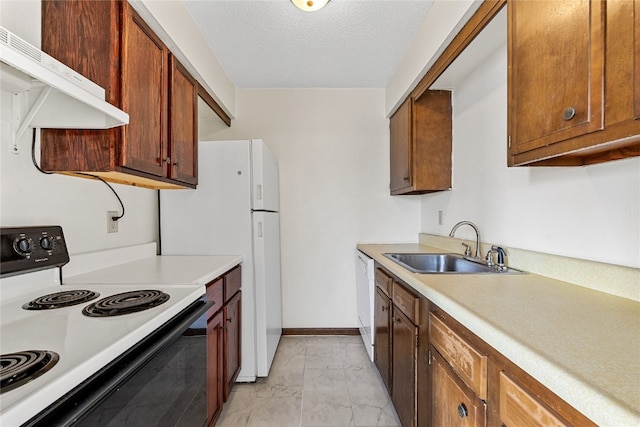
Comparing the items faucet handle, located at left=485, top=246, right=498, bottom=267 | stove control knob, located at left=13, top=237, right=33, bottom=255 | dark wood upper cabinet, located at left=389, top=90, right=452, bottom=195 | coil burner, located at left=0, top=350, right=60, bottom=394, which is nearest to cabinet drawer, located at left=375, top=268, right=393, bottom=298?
faucet handle, located at left=485, top=246, right=498, bottom=267

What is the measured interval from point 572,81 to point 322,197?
2.27 meters

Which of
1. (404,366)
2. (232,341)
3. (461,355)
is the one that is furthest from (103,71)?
(404,366)

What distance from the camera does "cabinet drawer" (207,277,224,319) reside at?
60.3 inches

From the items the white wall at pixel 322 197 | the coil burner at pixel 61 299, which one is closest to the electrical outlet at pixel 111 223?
the coil burner at pixel 61 299

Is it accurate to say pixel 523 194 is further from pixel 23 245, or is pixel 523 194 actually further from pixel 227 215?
pixel 23 245

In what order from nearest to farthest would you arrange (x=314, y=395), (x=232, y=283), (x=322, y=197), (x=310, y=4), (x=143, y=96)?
(x=143, y=96) → (x=310, y=4) → (x=232, y=283) → (x=314, y=395) → (x=322, y=197)

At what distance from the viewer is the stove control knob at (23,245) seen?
1.06 metres

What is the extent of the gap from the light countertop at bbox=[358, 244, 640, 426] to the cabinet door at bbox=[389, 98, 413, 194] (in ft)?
4.56

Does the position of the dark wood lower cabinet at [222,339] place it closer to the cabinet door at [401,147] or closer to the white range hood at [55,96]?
the white range hood at [55,96]

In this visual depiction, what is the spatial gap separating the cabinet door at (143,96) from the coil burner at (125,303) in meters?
0.54

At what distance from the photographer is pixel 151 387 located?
2.93ft

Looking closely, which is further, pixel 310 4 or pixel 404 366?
pixel 310 4

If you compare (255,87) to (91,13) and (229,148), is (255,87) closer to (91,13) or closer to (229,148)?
(229,148)

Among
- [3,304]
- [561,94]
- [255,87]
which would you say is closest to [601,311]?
[561,94]
